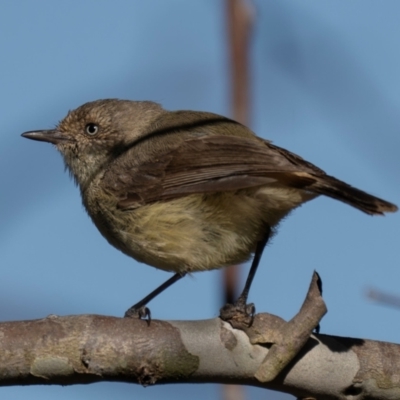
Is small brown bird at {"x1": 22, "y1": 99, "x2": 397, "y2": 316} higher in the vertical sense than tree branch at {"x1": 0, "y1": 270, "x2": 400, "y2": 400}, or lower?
higher

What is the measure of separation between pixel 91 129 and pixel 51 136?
282mm

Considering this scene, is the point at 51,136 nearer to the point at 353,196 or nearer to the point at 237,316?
the point at 353,196

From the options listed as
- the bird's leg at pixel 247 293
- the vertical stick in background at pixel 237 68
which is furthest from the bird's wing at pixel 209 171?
the vertical stick in background at pixel 237 68

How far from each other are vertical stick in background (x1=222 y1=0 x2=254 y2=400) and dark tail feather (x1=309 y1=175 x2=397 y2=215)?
1442 mm

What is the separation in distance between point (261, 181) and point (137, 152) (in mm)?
A: 1127

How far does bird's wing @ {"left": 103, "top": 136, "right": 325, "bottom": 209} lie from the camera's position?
403cm

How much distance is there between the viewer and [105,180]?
15.8 feet

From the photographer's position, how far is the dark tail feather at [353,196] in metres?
3.72

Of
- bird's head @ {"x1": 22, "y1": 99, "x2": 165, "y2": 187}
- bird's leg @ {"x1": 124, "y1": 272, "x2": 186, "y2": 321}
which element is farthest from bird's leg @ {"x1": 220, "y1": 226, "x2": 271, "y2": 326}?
bird's head @ {"x1": 22, "y1": 99, "x2": 165, "y2": 187}

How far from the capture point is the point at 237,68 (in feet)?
7.08

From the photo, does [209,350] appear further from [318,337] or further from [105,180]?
[105,180]

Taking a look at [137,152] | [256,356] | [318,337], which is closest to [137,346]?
[256,356]

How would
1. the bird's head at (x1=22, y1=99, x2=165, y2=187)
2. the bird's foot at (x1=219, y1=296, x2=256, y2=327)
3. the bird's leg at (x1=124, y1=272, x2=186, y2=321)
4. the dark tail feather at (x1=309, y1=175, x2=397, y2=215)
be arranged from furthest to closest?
the bird's head at (x1=22, y1=99, x2=165, y2=187) → the bird's leg at (x1=124, y1=272, x2=186, y2=321) → the dark tail feather at (x1=309, y1=175, x2=397, y2=215) → the bird's foot at (x1=219, y1=296, x2=256, y2=327)

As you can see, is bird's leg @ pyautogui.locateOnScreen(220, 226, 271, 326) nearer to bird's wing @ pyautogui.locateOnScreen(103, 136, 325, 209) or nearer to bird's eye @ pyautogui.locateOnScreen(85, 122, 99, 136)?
bird's wing @ pyautogui.locateOnScreen(103, 136, 325, 209)
